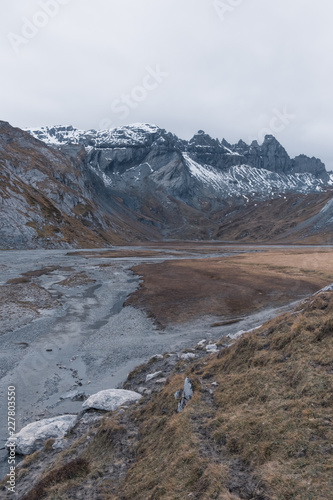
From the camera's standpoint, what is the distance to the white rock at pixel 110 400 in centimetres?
1786

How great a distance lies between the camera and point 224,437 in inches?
438

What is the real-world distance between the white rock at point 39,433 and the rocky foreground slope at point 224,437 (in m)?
0.78

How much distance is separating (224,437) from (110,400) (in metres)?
9.22

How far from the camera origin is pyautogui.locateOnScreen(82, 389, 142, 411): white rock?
1786 cm

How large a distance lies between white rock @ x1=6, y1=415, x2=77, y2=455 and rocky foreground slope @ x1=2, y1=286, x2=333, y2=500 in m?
0.78

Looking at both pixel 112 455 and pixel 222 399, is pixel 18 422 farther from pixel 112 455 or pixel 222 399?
pixel 222 399

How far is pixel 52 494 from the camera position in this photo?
36.0ft

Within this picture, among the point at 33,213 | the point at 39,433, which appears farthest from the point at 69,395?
the point at 33,213

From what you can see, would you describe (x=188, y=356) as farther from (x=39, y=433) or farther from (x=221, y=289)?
(x=221, y=289)

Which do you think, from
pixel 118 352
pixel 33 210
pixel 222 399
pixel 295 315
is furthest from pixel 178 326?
pixel 33 210

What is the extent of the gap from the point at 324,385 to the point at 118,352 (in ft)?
68.6

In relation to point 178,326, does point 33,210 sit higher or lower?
higher

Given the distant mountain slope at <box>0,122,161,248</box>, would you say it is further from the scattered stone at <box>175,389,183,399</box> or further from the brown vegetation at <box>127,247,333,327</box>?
the scattered stone at <box>175,389,183,399</box>

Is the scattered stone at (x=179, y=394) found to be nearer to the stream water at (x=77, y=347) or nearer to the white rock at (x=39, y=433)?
the white rock at (x=39, y=433)
